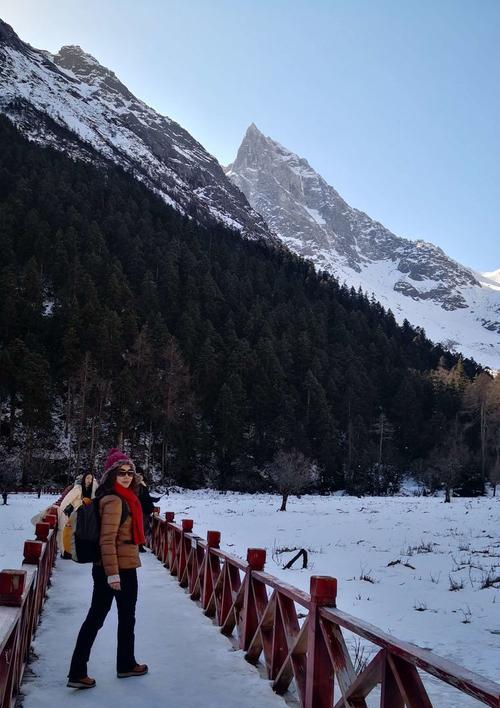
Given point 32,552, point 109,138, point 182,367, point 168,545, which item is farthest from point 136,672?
point 109,138

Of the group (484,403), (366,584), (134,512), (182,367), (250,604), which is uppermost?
(484,403)

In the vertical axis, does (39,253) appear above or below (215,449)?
above

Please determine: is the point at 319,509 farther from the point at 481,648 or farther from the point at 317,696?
the point at 317,696

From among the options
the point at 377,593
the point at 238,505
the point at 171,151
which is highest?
the point at 171,151

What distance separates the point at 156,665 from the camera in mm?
5203

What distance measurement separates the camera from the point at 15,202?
2653 inches

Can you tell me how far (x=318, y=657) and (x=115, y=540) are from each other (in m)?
1.84

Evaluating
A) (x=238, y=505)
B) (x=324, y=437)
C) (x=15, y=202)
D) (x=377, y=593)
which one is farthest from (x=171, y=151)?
(x=377, y=593)

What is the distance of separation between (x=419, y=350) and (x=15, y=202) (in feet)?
214

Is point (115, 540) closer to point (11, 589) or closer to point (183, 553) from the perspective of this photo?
point (11, 589)

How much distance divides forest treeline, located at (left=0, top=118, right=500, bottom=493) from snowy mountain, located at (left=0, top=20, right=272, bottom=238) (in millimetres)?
25703

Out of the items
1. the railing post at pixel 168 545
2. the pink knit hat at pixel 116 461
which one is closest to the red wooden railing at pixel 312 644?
the pink knit hat at pixel 116 461

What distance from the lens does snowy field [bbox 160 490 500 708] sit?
7.56 meters

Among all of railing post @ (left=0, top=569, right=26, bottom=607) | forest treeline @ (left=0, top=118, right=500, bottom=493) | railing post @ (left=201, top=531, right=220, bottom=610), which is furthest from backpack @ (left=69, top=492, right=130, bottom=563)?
forest treeline @ (left=0, top=118, right=500, bottom=493)
